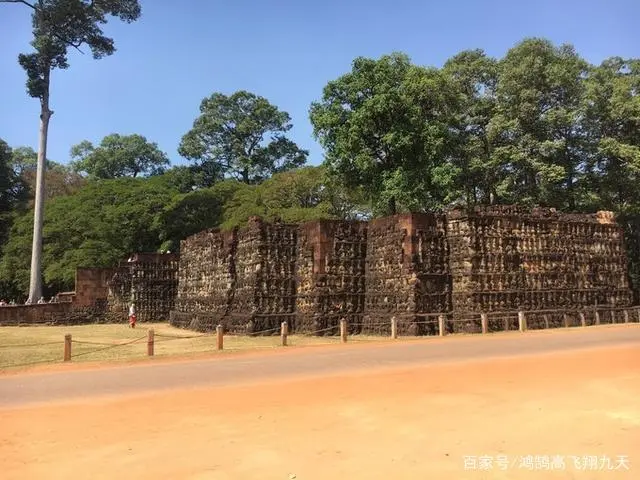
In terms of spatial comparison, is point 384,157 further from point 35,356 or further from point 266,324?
point 35,356

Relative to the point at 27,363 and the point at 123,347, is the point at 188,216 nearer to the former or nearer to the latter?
the point at 123,347

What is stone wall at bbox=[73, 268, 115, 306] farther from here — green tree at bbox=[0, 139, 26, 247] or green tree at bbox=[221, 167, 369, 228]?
green tree at bbox=[0, 139, 26, 247]

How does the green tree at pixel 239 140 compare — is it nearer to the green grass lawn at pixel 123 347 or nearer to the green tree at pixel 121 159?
the green tree at pixel 121 159

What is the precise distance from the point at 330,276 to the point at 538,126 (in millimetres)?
17298

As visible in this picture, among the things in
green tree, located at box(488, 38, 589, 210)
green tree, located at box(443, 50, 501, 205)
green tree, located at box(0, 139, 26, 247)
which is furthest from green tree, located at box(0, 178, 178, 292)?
green tree, located at box(488, 38, 589, 210)

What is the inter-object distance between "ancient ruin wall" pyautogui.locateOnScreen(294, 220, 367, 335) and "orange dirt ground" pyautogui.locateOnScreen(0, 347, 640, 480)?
457 inches

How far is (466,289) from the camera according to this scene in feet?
72.8

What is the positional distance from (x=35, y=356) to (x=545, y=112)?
93.7 feet

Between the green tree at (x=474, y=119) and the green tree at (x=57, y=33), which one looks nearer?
the green tree at (x=474, y=119)

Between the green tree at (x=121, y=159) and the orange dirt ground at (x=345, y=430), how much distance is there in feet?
193

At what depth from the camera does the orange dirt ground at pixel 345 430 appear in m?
6.20

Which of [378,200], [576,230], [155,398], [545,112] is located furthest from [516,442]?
[545,112]

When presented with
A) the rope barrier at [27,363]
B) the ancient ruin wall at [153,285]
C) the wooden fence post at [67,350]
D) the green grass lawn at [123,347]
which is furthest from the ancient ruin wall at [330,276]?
the ancient ruin wall at [153,285]

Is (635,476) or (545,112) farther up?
(545,112)
